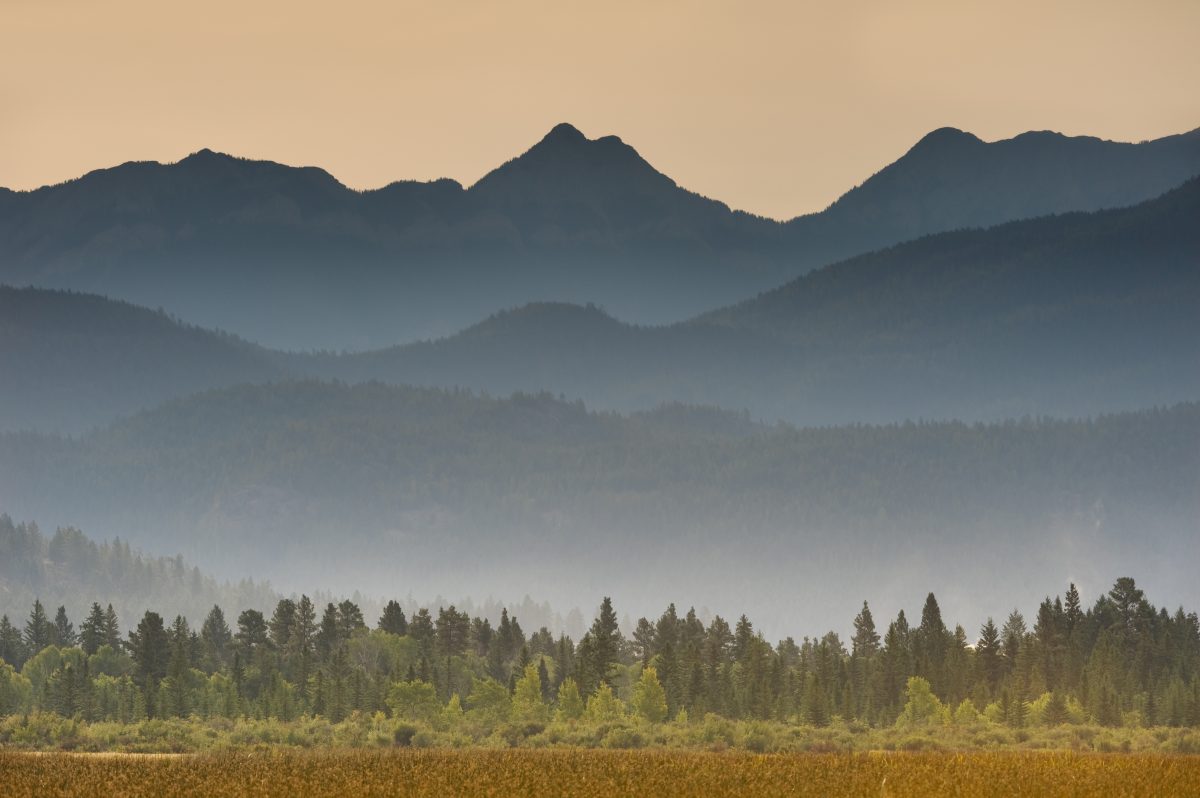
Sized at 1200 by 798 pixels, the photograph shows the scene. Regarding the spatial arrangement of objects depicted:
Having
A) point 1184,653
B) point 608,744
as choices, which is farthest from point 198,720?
point 1184,653

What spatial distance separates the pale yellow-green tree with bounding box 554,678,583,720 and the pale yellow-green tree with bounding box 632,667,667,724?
190 inches

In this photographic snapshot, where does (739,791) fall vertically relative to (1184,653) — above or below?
below

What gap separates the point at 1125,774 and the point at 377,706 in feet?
271

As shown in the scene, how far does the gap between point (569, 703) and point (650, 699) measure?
6791 millimetres

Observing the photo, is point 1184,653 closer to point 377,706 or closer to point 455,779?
point 377,706

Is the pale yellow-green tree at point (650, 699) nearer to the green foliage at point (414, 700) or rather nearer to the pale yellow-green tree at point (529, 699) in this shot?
the pale yellow-green tree at point (529, 699)

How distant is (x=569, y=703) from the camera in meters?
174

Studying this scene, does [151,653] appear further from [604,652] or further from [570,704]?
[604,652]

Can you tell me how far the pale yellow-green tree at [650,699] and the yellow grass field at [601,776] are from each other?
46.9 meters

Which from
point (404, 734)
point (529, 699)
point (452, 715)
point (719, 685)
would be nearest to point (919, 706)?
point (719, 685)

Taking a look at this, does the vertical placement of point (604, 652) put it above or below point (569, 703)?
above

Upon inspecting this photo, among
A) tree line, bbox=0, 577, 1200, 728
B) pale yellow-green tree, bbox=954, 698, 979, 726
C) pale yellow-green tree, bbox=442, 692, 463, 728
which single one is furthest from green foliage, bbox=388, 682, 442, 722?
pale yellow-green tree, bbox=954, 698, 979, 726

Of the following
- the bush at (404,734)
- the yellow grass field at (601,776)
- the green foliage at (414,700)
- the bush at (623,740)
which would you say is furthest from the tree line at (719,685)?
the yellow grass field at (601,776)

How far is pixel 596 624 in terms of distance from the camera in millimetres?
199500
